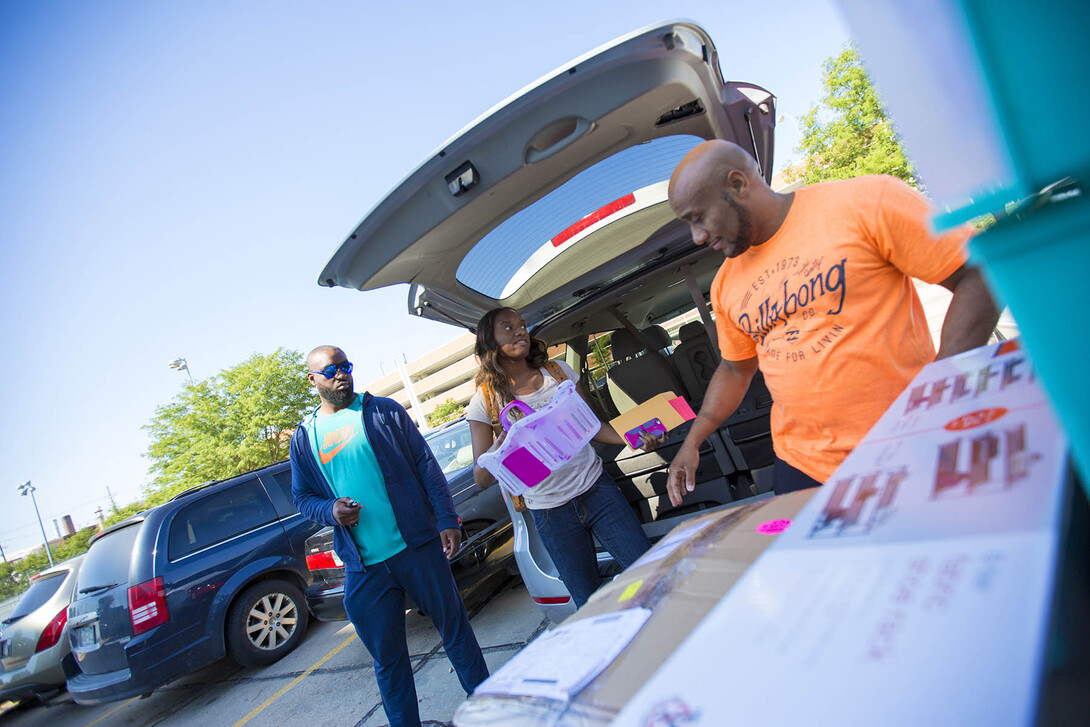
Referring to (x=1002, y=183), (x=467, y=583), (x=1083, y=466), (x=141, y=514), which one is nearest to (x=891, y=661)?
(x=1083, y=466)

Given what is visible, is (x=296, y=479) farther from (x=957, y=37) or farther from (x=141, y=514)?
(x=141, y=514)

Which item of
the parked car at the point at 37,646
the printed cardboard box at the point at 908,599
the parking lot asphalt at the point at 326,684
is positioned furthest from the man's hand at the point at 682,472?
the parked car at the point at 37,646

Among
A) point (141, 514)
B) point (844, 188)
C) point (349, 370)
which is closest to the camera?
point (844, 188)

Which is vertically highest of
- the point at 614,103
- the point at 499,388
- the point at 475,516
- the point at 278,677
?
the point at 614,103

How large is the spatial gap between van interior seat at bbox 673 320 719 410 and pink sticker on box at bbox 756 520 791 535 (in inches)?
138

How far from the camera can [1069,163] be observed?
38 centimetres

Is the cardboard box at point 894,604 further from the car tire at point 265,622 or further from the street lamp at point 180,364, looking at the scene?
the street lamp at point 180,364

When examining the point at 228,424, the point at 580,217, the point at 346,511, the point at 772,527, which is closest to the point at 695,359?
the point at 580,217

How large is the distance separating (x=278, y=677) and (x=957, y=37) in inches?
242

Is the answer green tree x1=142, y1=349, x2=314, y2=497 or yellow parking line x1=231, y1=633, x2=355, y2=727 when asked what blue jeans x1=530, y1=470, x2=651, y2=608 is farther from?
green tree x1=142, y1=349, x2=314, y2=497

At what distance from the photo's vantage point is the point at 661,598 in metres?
0.83

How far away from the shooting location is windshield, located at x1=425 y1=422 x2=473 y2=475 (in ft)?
17.6

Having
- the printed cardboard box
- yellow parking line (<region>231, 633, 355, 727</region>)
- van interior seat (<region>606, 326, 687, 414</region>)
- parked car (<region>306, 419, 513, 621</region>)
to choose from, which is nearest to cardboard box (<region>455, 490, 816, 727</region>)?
the printed cardboard box

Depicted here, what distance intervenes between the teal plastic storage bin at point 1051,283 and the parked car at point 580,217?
4.57 feet
